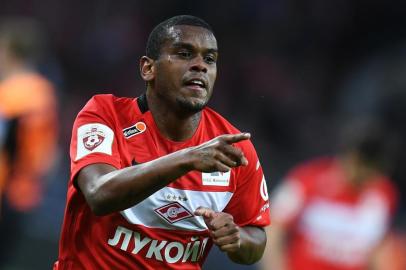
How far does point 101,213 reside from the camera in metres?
3.96

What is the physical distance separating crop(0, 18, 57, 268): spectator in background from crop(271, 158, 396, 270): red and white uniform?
1.87 metres

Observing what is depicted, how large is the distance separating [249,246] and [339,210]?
2.73 m

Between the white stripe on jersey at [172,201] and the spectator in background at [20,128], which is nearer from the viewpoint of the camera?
the white stripe on jersey at [172,201]

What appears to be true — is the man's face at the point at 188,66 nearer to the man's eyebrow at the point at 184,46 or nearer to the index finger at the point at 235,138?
the man's eyebrow at the point at 184,46

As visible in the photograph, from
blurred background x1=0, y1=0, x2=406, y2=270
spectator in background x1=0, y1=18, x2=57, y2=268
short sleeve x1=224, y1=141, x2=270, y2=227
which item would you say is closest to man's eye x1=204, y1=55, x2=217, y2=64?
short sleeve x1=224, y1=141, x2=270, y2=227

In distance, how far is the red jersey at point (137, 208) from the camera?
4328 mm

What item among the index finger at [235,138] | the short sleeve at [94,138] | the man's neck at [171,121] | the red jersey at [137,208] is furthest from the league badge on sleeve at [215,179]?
the index finger at [235,138]

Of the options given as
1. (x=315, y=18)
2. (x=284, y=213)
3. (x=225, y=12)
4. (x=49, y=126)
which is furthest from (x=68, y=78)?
(x=284, y=213)

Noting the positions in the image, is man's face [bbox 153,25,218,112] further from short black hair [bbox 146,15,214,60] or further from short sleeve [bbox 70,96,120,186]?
short sleeve [bbox 70,96,120,186]

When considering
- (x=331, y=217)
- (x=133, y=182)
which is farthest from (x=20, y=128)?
(x=133, y=182)

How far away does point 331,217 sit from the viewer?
7.05 meters

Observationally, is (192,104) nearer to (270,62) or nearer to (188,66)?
(188,66)

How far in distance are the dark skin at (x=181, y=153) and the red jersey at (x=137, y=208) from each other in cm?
11

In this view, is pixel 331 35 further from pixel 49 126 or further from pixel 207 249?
pixel 207 249
